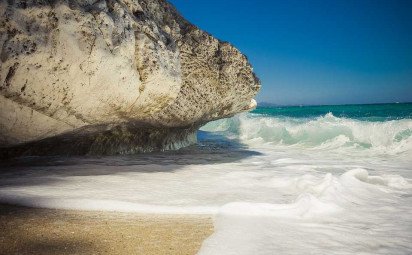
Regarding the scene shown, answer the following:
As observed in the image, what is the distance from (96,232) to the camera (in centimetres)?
205

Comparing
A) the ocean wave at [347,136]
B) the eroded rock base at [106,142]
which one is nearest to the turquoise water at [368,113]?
the ocean wave at [347,136]

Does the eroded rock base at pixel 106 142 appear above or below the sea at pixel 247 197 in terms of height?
above

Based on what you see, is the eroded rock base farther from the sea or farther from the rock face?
the sea

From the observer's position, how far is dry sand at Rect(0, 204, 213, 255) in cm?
180

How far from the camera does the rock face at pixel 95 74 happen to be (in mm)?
3330

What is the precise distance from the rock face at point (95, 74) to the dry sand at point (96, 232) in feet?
5.13

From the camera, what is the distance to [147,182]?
12.0ft

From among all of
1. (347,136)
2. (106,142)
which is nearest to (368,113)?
(347,136)

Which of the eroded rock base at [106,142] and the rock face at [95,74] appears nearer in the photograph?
the rock face at [95,74]

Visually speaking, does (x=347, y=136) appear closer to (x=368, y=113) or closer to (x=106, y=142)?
(x=106, y=142)

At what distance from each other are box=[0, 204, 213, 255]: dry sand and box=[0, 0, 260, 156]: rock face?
5.13 ft

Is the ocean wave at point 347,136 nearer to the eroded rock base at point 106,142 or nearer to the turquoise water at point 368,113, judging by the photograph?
the eroded rock base at point 106,142

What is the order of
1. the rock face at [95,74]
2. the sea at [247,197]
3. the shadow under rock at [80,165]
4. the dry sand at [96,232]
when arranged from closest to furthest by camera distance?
the dry sand at [96,232], the sea at [247,197], the rock face at [95,74], the shadow under rock at [80,165]

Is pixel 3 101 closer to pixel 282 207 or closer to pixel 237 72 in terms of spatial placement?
pixel 282 207
